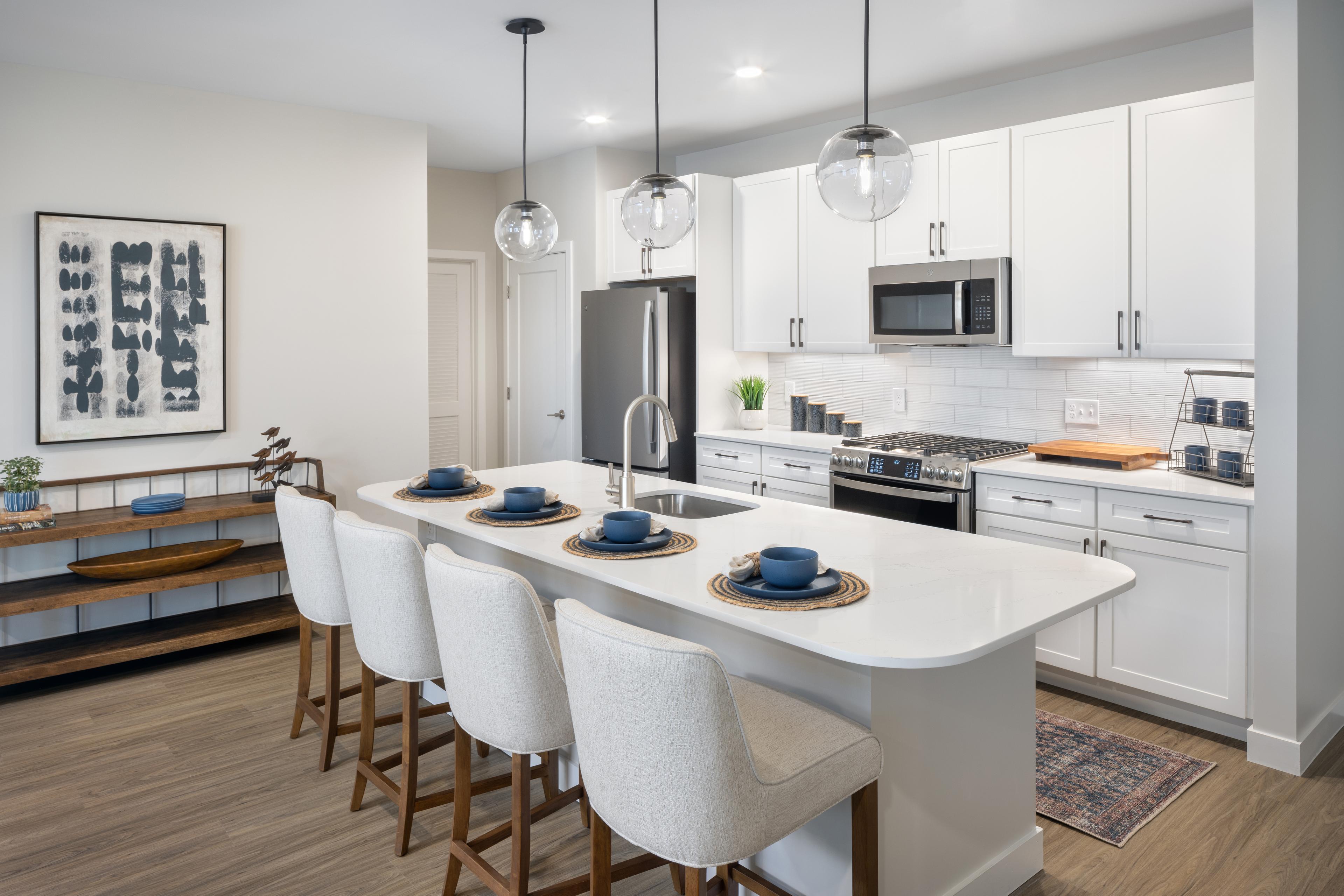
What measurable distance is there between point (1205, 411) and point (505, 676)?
115 inches

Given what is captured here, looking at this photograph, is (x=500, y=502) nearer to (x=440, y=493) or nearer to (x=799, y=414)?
(x=440, y=493)

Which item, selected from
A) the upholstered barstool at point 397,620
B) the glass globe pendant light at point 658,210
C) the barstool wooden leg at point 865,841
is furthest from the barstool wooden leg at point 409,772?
the glass globe pendant light at point 658,210

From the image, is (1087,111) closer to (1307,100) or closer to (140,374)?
(1307,100)

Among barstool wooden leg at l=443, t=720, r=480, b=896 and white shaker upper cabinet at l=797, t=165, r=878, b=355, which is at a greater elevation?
white shaker upper cabinet at l=797, t=165, r=878, b=355

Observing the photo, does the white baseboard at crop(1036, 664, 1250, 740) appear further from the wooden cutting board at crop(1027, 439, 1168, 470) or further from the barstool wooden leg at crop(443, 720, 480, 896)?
the barstool wooden leg at crop(443, 720, 480, 896)

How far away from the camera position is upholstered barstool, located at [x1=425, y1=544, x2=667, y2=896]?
1852 mm

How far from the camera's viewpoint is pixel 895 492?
3924 millimetres

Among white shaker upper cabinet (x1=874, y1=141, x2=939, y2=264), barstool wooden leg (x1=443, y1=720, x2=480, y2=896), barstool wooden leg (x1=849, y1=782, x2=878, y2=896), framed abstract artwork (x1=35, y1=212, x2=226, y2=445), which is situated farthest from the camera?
white shaker upper cabinet (x1=874, y1=141, x2=939, y2=264)

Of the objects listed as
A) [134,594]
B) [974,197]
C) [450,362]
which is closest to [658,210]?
[974,197]

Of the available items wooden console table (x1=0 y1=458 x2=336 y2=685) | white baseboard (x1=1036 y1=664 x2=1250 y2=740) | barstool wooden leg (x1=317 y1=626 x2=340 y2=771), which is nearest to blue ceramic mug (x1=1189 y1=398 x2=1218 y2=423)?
white baseboard (x1=1036 y1=664 x2=1250 y2=740)

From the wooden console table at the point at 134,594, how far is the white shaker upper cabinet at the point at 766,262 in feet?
7.89

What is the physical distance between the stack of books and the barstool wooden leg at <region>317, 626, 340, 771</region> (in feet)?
5.55

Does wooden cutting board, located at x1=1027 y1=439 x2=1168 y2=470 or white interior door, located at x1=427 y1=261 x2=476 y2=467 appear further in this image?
white interior door, located at x1=427 y1=261 x2=476 y2=467

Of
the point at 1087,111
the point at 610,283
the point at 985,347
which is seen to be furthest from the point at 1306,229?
the point at 610,283
